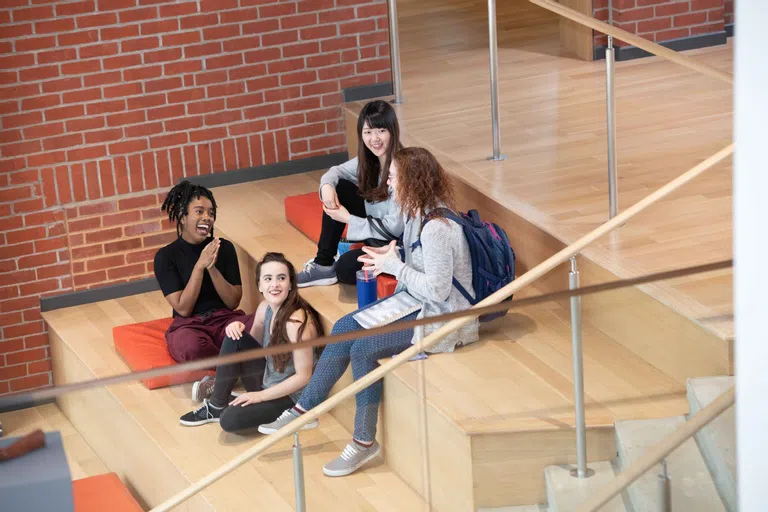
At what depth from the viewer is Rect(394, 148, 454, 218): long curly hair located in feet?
14.0

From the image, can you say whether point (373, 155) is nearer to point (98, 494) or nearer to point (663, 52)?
point (663, 52)

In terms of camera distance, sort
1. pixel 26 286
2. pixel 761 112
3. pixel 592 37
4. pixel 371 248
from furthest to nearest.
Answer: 1. pixel 592 37
2. pixel 26 286
3. pixel 371 248
4. pixel 761 112

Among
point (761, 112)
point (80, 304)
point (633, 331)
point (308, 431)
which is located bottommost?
point (80, 304)

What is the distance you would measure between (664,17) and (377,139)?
2537mm

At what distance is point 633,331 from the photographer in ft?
8.68

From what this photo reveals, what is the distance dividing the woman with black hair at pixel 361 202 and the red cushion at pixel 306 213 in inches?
17.6

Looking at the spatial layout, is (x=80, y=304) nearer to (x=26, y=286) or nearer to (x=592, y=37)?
(x=26, y=286)

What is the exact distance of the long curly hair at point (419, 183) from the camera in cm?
428

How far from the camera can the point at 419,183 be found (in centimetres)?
428

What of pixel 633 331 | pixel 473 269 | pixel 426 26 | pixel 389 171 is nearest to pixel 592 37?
pixel 426 26

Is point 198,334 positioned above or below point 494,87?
below

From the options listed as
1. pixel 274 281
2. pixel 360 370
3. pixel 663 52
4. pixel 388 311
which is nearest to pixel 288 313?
pixel 274 281

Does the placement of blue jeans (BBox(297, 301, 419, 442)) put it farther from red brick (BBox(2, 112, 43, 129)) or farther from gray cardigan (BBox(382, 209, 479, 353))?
red brick (BBox(2, 112, 43, 129))

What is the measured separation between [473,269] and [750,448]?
1.86m
